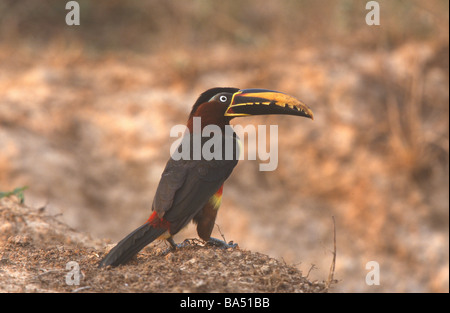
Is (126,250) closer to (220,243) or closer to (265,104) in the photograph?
(220,243)

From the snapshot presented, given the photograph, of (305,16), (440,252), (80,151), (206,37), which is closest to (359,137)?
(440,252)

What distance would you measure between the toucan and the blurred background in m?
5.09

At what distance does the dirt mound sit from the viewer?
439 cm

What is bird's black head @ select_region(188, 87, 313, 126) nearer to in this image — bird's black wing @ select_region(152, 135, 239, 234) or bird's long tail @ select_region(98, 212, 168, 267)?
bird's black wing @ select_region(152, 135, 239, 234)

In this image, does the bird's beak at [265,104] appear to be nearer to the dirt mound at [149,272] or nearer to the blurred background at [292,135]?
the dirt mound at [149,272]

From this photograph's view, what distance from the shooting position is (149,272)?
184 inches

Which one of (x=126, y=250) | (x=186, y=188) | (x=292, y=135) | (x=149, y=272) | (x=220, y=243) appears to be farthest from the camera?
(x=292, y=135)

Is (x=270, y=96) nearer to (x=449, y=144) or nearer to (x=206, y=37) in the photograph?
(x=449, y=144)

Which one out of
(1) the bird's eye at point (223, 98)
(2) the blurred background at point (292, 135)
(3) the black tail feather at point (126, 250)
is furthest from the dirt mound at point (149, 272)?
(2) the blurred background at point (292, 135)

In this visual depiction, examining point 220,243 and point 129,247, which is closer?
point 129,247

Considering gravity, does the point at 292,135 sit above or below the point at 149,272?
above

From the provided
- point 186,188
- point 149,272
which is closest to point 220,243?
point 186,188

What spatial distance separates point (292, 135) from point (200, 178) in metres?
6.69

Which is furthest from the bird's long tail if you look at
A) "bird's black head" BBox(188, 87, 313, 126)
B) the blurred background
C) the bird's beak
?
the blurred background
